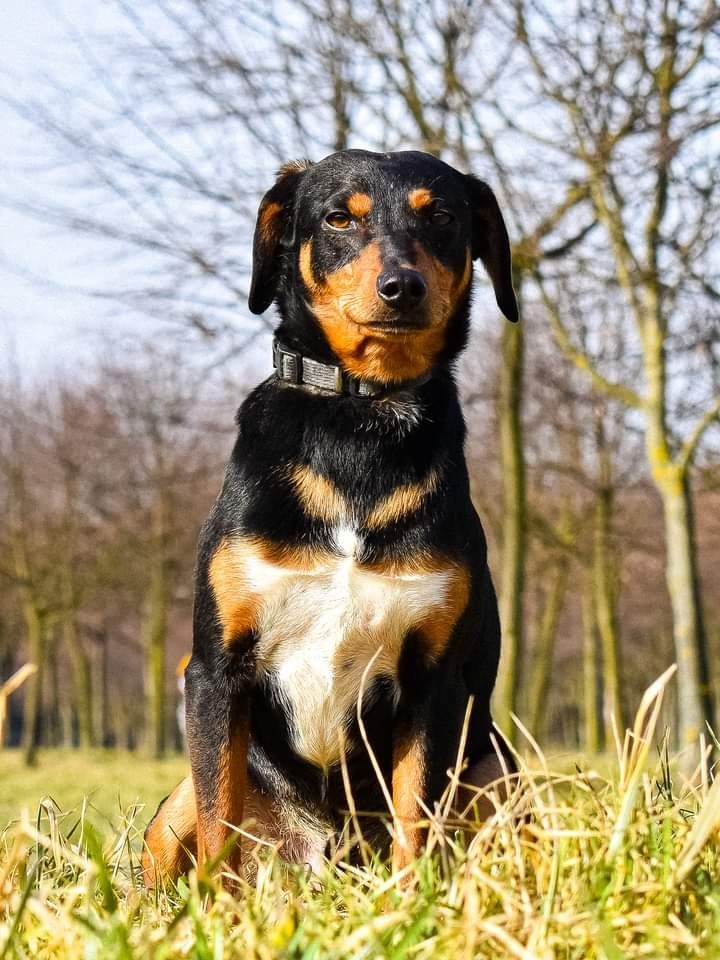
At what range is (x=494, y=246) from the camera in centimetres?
415

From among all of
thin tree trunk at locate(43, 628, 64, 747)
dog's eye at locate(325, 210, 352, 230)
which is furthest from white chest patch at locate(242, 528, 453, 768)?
thin tree trunk at locate(43, 628, 64, 747)

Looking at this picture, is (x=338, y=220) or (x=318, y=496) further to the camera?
(x=338, y=220)

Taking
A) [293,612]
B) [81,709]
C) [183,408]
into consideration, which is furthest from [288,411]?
[81,709]

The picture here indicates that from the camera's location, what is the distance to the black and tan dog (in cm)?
329

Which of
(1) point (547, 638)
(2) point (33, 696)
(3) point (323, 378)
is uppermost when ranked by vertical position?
(3) point (323, 378)

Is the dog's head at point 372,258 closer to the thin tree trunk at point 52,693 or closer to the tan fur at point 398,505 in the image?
the tan fur at point 398,505

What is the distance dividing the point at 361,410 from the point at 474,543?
56 centimetres

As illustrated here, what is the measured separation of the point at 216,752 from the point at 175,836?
0.51m

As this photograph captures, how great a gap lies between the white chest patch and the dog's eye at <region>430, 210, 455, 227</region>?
114 centimetres

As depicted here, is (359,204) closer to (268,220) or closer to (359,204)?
(359,204)

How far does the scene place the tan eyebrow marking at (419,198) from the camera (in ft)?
12.1

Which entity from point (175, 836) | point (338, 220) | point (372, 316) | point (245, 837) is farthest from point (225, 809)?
point (338, 220)

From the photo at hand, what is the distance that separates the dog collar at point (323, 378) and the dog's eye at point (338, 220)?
44 cm

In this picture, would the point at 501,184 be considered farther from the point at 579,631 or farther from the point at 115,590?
the point at 579,631
